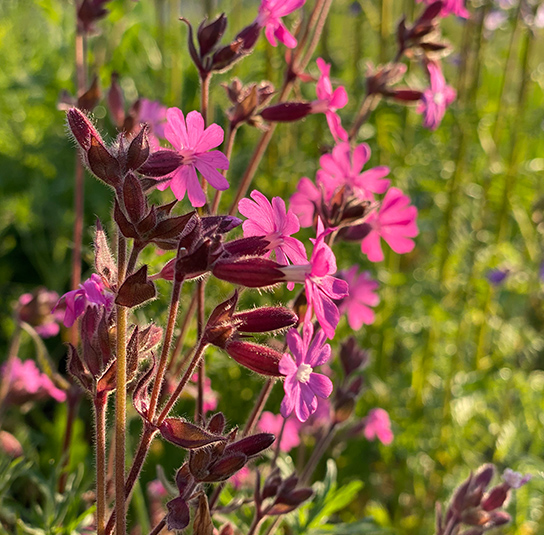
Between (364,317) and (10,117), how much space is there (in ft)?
8.43

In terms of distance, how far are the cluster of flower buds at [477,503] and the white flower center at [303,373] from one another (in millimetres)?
497

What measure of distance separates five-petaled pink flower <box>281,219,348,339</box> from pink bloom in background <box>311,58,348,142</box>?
0.45m

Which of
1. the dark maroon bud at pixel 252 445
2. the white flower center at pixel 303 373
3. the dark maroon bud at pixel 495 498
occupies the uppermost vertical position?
the white flower center at pixel 303 373

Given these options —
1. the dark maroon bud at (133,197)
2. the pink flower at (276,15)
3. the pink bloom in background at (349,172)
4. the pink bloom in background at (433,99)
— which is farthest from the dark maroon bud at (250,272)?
the pink bloom in background at (433,99)

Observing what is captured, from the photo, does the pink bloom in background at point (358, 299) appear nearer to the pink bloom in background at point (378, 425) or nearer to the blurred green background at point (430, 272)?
the blurred green background at point (430, 272)

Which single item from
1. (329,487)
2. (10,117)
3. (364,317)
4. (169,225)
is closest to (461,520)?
(329,487)

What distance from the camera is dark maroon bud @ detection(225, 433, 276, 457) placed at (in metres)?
0.87

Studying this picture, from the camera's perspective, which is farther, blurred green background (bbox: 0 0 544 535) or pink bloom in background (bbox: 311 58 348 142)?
blurred green background (bbox: 0 0 544 535)

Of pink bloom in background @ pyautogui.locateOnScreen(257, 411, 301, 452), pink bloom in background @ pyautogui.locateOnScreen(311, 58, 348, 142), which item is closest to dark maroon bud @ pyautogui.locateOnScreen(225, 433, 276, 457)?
pink bloom in background @ pyautogui.locateOnScreen(311, 58, 348, 142)

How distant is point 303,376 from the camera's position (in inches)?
33.7

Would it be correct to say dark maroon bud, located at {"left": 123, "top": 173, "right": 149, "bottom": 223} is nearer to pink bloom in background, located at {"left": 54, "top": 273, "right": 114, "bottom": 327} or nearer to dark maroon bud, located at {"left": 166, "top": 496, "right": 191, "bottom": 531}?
pink bloom in background, located at {"left": 54, "top": 273, "right": 114, "bottom": 327}

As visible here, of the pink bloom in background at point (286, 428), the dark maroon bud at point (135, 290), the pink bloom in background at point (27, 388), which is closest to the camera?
the dark maroon bud at point (135, 290)

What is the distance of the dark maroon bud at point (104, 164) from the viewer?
2.61 feet

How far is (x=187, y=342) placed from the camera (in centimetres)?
178
